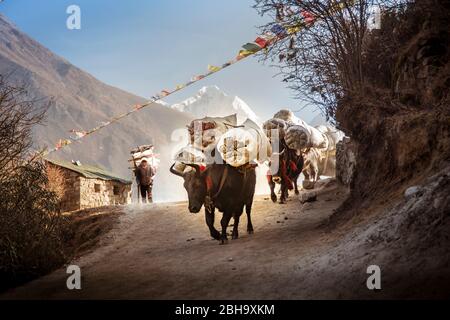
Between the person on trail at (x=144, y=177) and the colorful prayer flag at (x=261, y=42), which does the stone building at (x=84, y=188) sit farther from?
the colorful prayer flag at (x=261, y=42)

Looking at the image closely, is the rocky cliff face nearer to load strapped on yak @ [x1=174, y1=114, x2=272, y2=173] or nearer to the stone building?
load strapped on yak @ [x1=174, y1=114, x2=272, y2=173]

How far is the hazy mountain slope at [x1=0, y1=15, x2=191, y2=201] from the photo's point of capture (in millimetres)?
63500

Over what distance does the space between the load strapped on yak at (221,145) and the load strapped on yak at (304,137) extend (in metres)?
3.76

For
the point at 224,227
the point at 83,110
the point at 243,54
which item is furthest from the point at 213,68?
the point at 83,110

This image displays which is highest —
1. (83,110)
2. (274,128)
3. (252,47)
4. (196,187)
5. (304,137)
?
(83,110)

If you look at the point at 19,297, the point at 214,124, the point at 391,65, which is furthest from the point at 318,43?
the point at 19,297

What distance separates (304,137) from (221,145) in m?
5.35

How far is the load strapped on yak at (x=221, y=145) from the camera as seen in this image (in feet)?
32.8

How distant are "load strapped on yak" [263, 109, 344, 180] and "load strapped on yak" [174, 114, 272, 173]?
376 centimetres

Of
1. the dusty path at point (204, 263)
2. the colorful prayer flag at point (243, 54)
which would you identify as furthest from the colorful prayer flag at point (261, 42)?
the dusty path at point (204, 263)

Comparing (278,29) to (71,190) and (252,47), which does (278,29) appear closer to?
(252,47)

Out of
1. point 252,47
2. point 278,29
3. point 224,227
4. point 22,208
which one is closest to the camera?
point 22,208

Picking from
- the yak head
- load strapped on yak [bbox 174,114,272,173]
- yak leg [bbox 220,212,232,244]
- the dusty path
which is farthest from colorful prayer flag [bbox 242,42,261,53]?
the dusty path

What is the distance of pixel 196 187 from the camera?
9805 mm
